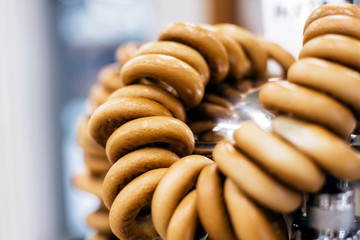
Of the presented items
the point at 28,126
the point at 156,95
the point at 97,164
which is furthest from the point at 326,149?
the point at 28,126

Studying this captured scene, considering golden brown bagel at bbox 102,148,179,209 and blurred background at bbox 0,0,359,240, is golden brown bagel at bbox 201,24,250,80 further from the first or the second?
blurred background at bbox 0,0,359,240

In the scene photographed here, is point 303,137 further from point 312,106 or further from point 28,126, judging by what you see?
point 28,126

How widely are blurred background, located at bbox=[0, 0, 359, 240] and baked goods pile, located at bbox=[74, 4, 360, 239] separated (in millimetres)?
1282

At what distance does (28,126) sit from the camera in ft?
5.38

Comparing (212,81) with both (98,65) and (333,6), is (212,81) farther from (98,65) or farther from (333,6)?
(98,65)

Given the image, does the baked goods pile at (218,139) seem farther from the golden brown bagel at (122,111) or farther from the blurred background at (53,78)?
the blurred background at (53,78)

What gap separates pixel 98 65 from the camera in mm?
1911

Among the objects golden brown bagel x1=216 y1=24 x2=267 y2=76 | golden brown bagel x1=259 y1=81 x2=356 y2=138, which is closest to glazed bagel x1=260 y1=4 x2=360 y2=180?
golden brown bagel x1=259 y1=81 x2=356 y2=138

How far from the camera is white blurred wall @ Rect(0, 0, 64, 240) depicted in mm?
1533

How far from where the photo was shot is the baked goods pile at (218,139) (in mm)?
185

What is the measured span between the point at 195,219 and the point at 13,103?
1537 millimetres

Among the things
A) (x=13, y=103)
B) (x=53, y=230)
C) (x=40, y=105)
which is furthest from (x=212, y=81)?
(x=53, y=230)

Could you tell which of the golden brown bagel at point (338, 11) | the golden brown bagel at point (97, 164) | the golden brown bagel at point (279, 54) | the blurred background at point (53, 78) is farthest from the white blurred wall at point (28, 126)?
the golden brown bagel at point (338, 11)

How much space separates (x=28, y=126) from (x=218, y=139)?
1515 mm
